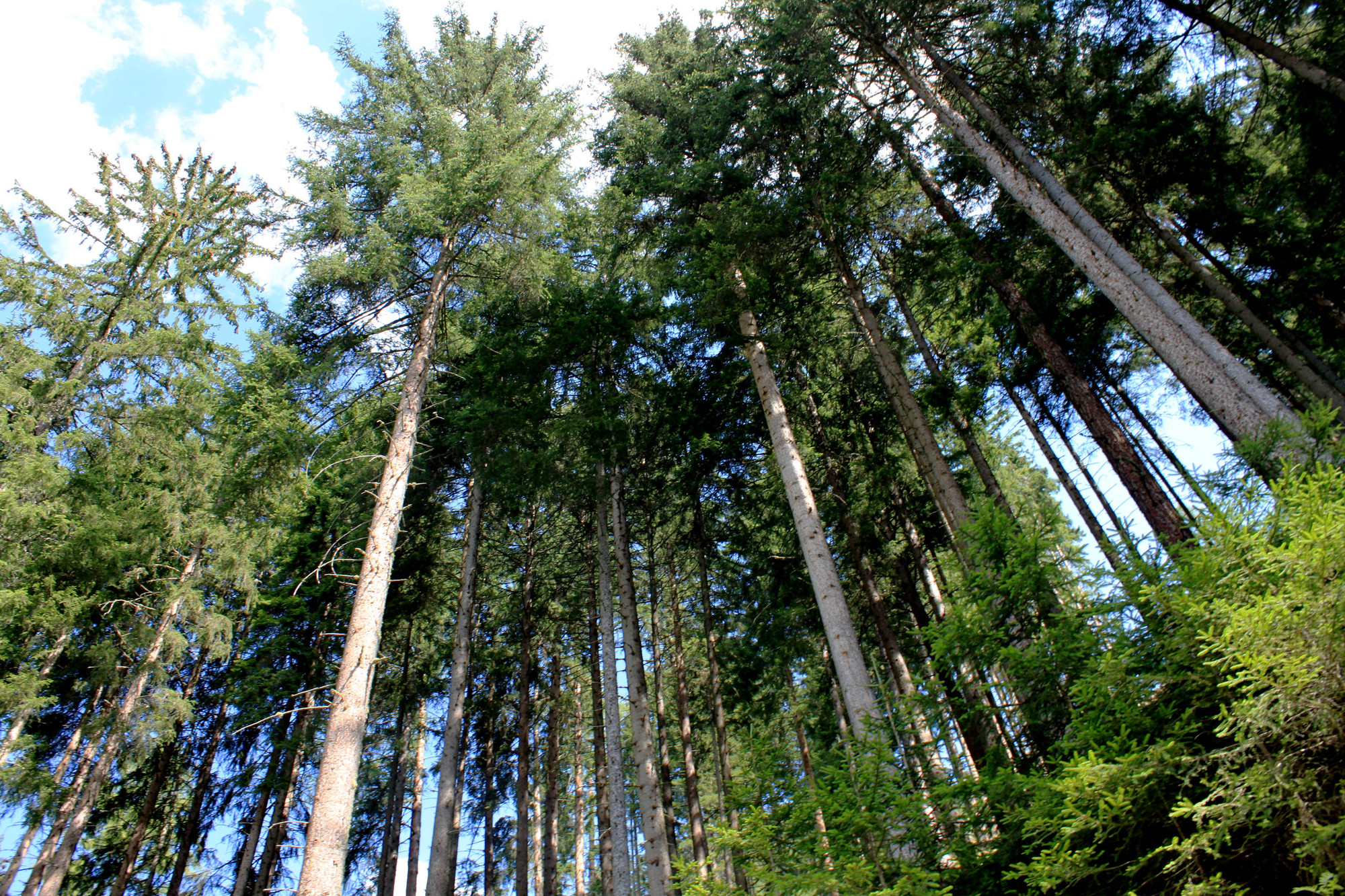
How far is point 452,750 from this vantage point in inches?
422

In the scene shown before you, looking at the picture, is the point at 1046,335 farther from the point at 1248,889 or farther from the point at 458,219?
the point at 458,219

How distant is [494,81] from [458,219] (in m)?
4.71

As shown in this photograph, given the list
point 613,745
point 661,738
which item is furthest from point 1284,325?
point 661,738

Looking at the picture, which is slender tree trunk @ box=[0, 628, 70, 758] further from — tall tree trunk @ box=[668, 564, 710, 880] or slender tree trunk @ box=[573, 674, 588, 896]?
slender tree trunk @ box=[573, 674, 588, 896]

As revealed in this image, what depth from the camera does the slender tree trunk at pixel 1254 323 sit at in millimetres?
9195

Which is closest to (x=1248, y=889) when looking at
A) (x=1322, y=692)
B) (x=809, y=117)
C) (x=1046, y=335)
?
(x=1322, y=692)

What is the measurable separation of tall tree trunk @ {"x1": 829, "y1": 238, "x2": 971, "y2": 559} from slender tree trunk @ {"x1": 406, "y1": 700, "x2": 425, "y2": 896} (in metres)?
15.3

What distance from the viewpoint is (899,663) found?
11.3 m

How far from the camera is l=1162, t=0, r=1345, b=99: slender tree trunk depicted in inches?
323

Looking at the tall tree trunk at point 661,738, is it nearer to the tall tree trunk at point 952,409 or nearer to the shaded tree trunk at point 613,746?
the shaded tree trunk at point 613,746

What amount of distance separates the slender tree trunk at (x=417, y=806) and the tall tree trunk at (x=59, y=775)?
8078 millimetres

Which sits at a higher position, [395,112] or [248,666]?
[395,112]

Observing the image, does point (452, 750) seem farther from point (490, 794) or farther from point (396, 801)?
point (490, 794)

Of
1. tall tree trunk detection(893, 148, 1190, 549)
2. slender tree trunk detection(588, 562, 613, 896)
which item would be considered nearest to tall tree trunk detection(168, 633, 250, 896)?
slender tree trunk detection(588, 562, 613, 896)
